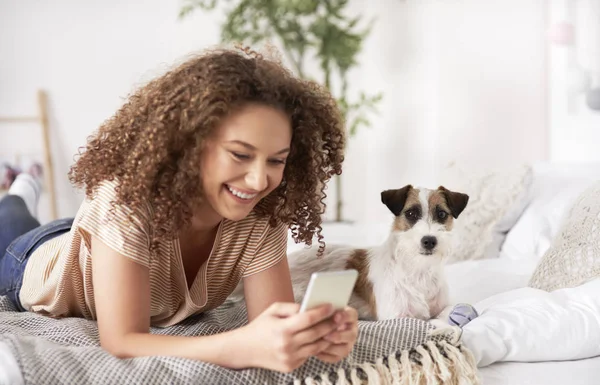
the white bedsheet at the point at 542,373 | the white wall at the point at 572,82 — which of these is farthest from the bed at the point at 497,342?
the white wall at the point at 572,82

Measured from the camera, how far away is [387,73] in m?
5.25

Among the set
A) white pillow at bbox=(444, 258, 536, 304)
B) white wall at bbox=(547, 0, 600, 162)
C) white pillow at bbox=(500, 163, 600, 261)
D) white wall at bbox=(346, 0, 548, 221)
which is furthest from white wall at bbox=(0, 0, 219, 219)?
white pillow at bbox=(444, 258, 536, 304)

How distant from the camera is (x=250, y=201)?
1307 millimetres

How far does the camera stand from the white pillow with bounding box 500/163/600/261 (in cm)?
242

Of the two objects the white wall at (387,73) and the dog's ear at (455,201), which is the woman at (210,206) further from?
the white wall at (387,73)

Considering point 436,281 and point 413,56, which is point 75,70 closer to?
point 413,56

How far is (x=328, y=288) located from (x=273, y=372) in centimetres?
23

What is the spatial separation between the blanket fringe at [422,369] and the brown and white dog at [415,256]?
412 mm

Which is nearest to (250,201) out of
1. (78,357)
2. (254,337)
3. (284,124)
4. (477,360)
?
(284,124)

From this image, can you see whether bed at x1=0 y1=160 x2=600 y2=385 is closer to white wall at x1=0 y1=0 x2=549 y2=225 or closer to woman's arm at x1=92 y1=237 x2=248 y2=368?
woman's arm at x1=92 y1=237 x2=248 y2=368

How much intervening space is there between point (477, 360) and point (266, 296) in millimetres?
476

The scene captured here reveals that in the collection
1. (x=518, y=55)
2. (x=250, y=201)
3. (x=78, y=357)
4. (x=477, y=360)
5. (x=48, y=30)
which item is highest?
(x=48, y=30)

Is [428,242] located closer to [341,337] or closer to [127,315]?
[341,337]

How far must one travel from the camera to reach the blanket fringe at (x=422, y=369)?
3.88 feet
